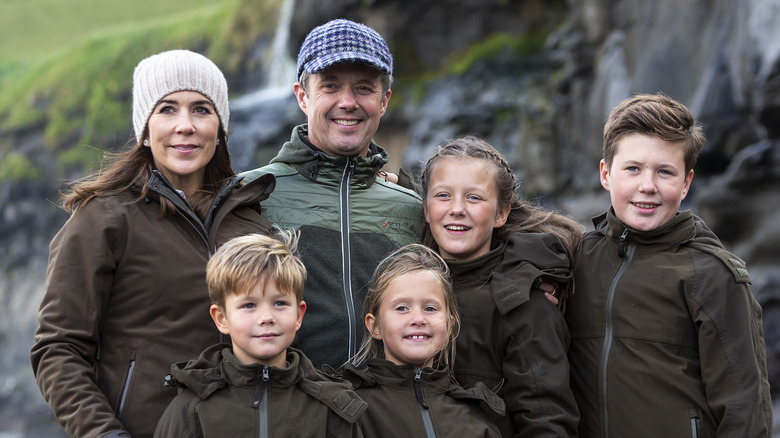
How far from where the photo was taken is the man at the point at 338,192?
3713mm

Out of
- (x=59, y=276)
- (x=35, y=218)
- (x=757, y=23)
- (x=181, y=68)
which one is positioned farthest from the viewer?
(x=35, y=218)

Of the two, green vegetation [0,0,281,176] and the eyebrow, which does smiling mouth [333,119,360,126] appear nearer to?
the eyebrow

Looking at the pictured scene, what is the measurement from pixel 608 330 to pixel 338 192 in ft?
4.74

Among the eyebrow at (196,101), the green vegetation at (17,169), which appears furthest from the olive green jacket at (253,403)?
the green vegetation at (17,169)

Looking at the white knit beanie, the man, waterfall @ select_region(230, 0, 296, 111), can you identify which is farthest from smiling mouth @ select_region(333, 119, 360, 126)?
waterfall @ select_region(230, 0, 296, 111)

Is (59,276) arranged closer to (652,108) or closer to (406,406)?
(406,406)

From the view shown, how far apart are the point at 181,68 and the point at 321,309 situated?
1.25 metres

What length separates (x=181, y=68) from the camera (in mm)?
3467

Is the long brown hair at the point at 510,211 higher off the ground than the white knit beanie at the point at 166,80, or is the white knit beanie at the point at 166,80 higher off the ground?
the white knit beanie at the point at 166,80

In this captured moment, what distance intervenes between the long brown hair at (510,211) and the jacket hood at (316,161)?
28 cm

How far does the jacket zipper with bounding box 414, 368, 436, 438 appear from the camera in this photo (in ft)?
10.5

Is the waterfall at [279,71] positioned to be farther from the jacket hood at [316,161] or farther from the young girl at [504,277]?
the young girl at [504,277]

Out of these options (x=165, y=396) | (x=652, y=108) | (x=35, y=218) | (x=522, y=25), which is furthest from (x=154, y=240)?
(x=35, y=218)

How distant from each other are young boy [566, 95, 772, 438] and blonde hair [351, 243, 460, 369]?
1.92ft
